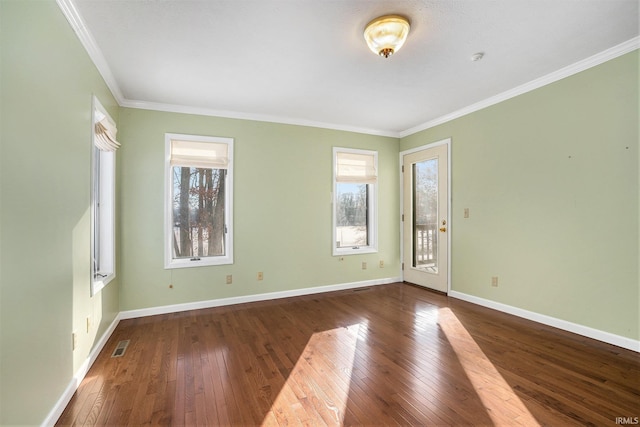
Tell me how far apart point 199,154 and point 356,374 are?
3127 millimetres

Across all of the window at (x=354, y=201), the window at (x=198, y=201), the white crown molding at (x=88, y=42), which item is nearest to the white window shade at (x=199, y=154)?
the window at (x=198, y=201)

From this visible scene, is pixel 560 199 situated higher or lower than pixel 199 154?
lower

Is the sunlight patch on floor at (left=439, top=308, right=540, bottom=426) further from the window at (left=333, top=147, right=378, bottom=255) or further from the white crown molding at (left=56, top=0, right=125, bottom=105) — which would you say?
the white crown molding at (left=56, top=0, right=125, bottom=105)

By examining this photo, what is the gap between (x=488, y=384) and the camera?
206 centimetres

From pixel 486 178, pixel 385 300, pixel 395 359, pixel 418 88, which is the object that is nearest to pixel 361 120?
pixel 418 88

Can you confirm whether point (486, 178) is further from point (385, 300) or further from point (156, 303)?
point (156, 303)

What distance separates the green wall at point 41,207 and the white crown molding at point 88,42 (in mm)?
66

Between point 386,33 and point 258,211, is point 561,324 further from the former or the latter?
point 258,211

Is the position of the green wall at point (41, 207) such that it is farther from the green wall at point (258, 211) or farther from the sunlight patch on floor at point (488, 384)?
the sunlight patch on floor at point (488, 384)

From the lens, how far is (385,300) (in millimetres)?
4078

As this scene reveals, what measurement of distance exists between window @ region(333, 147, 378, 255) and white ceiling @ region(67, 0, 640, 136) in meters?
1.15

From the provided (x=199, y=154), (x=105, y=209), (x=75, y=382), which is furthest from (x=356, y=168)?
(x=75, y=382)

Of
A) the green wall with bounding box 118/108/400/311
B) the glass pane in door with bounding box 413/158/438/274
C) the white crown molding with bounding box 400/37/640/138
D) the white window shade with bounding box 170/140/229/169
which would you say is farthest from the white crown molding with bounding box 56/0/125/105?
the glass pane in door with bounding box 413/158/438/274

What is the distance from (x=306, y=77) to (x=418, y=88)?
4.16 ft
